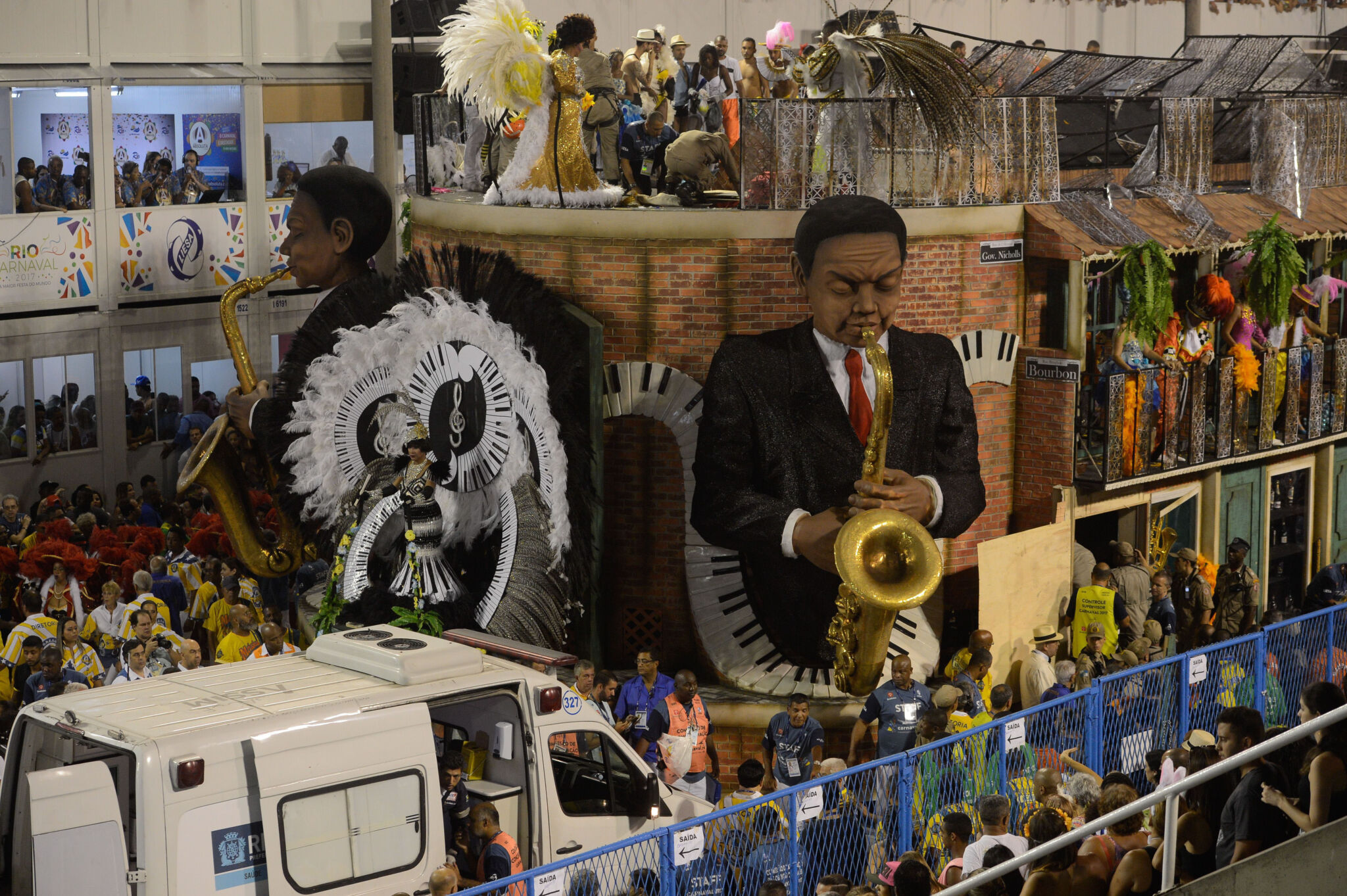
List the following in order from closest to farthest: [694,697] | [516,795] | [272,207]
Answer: [516,795], [694,697], [272,207]

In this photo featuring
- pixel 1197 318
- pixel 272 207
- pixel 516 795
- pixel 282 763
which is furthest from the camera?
pixel 272 207

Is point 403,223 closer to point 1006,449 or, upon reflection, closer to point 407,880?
point 1006,449

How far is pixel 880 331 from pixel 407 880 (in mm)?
6285

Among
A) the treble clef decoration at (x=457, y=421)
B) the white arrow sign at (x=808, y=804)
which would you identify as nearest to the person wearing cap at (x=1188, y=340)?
the treble clef decoration at (x=457, y=421)

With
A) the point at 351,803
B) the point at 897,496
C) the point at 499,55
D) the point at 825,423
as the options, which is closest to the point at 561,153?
the point at 499,55

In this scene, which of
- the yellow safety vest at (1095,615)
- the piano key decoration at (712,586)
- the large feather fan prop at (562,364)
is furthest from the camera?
the yellow safety vest at (1095,615)

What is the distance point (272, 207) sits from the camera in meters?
27.3

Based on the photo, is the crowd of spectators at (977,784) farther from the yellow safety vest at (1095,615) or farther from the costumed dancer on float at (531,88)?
the costumed dancer on float at (531,88)

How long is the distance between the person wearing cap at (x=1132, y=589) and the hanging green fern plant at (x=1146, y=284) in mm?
2068

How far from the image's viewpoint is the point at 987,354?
15.2 m

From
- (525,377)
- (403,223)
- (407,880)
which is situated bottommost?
(407,880)

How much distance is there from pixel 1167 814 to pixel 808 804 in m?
1.93

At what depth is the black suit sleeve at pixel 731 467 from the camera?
13.8 m

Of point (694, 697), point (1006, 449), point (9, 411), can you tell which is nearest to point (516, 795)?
point (694, 697)
